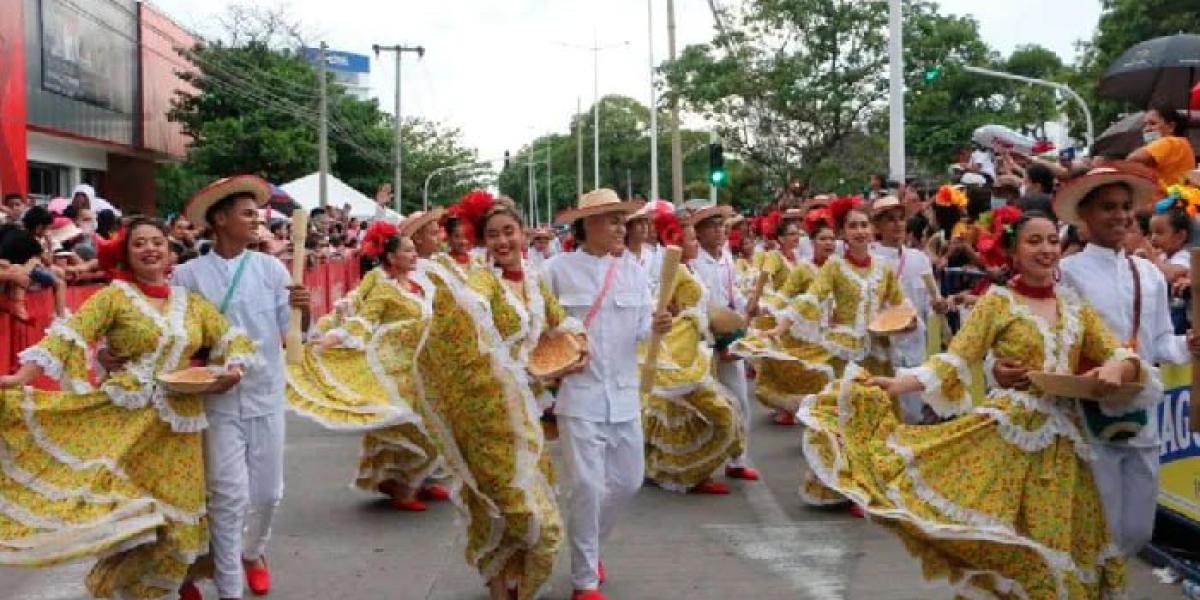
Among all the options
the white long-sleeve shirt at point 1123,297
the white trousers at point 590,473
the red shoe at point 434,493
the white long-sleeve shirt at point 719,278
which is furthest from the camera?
the white long-sleeve shirt at point 719,278

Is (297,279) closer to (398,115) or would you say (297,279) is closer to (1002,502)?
(1002,502)

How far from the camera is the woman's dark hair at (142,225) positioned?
6.05m

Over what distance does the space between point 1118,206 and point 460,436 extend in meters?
2.83

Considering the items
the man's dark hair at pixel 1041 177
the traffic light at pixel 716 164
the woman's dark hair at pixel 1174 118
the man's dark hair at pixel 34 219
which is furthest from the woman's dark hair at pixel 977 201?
the traffic light at pixel 716 164

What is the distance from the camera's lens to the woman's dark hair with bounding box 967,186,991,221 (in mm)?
11945

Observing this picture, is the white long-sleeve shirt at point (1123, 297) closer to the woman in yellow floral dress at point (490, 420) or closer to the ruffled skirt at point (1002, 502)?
the ruffled skirt at point (1002, 502)

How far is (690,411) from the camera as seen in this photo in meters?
9.33

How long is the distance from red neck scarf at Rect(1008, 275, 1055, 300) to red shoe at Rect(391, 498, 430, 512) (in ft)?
Answer: 14.9

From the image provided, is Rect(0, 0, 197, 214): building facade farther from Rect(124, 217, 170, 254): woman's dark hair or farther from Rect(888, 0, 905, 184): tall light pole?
Rect(124, 217, 170, 254): woman's dark hair

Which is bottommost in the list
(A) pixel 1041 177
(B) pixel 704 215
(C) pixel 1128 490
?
(C) pixel 1128 490

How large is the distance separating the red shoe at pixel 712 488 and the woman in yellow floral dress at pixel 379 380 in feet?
5.39

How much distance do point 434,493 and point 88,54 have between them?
95.1 feet

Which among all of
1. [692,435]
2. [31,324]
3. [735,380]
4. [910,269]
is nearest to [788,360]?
[735,380]

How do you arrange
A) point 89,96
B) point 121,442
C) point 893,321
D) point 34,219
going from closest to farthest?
point 121,442 → point 893,321 → point 34,219 → point 89,96
